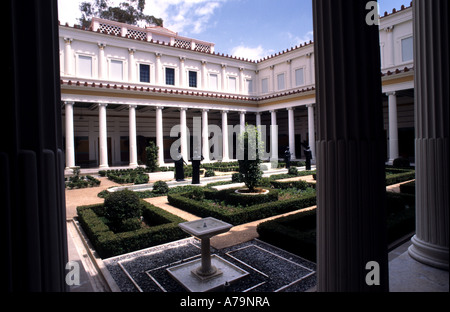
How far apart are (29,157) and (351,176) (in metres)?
1.98

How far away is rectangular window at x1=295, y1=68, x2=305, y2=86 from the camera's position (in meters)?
24.4

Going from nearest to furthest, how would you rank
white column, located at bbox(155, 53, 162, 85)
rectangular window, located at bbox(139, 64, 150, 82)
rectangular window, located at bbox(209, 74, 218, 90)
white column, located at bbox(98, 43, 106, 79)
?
white column, located at bbox(98, 43, 106, 79) < rectangular window, located at bbox(139, 64, 150, 82) < white column, located at bbox(155, 53, 162, 85) < rectangular window, located at bbox(209, 74, 218, 90)

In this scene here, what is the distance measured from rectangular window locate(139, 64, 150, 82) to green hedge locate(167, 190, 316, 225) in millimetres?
15281

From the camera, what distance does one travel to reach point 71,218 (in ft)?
25.1

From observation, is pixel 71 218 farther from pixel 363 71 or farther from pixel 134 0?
pixel 134 0

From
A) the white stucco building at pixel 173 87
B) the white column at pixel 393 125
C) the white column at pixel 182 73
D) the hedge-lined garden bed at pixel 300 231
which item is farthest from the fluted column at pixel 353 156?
the white column at pixel 182 73

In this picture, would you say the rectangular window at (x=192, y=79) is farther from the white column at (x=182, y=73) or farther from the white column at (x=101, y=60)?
the white column at (x=101, y=60)

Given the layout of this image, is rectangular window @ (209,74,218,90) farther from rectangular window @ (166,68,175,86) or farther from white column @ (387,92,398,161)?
white column @ (387,92,398,161)

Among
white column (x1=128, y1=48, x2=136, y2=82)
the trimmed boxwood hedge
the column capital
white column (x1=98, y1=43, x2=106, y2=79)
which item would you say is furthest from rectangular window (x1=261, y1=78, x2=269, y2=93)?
the trimmed boxwood hedge

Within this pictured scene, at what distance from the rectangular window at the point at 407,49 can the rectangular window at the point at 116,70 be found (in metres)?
20.2

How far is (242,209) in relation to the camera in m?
7.43

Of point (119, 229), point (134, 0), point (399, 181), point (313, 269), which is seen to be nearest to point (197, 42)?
point (134, 0)

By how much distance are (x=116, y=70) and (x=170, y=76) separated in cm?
435

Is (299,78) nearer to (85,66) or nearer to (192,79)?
(192,79)
